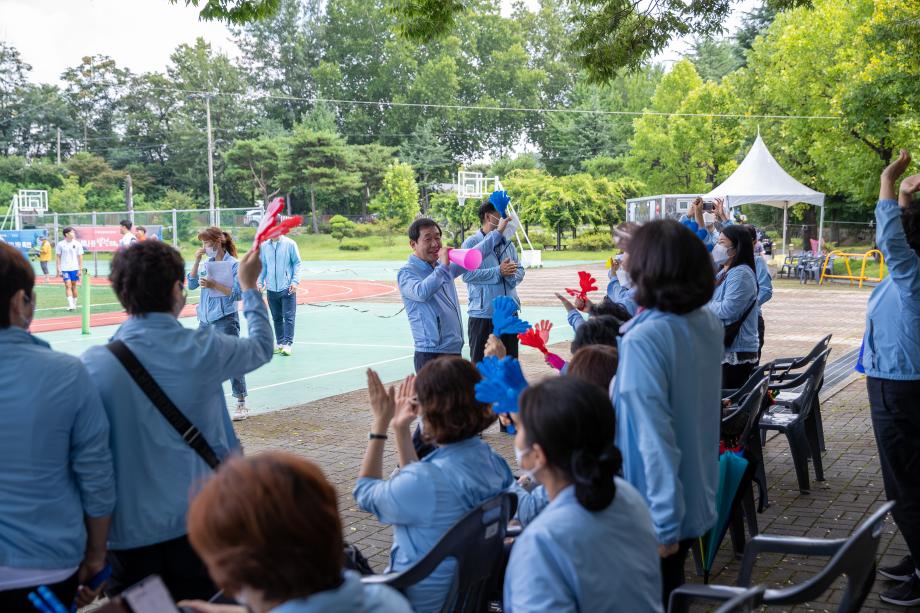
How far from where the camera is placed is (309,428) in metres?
8.30

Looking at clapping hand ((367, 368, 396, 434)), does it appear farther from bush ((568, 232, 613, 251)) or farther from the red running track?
bush ((568, 232, 613, 251))

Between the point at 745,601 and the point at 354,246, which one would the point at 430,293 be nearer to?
the point at 745,601

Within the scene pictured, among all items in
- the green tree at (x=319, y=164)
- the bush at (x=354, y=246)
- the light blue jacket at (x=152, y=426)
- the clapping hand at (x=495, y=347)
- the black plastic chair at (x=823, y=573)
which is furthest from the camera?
the green tree at (x=319, y=164)

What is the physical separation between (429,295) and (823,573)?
4417 mm

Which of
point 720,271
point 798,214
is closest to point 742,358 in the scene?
point 720,271

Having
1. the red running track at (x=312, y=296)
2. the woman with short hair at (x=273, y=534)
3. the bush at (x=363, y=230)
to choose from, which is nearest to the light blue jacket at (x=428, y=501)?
the woman with short hair at (x=273, y=534)

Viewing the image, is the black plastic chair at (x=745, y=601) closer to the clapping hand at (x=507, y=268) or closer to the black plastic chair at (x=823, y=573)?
the black plastic chair at (x=823, y=573)

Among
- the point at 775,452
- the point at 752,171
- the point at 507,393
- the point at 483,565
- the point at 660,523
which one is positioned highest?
the point at 752,171

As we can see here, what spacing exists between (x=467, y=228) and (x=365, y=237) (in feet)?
25.5

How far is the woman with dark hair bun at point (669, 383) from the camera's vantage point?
2.69 meters

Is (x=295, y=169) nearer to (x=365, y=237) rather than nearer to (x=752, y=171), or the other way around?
(x=365, y=237)

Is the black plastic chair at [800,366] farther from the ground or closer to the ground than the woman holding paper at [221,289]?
closer to the ground

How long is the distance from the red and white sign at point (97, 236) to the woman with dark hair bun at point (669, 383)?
2888cm

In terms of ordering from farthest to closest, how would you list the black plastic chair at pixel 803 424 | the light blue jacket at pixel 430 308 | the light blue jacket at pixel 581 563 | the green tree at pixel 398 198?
the green tree at pixel 398 198
the light blue jacket at pixel 430 308
the black plastic chair at pixel 803 424
the light blue jacket at pixel 581 563
